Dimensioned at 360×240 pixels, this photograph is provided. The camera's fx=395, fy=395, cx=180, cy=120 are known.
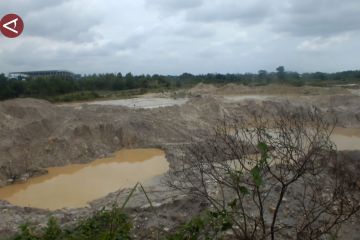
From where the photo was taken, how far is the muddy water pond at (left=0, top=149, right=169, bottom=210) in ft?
34.6

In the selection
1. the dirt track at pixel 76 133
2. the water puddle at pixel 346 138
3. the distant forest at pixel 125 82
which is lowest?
the water puddle at pixel 346 138

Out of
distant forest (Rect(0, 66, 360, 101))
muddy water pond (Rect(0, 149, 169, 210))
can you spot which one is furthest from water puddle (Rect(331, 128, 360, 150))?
distant forest (Rect(0, 66, 360, 101))

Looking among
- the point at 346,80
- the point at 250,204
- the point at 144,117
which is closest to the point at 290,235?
the point at 250,204

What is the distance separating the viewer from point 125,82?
4922 cm

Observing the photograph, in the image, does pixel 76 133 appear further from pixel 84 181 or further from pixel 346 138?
pixel 346 138

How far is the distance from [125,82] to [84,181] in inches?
1494

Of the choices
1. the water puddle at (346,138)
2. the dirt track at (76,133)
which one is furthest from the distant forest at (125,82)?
the water puddle at (346,138)

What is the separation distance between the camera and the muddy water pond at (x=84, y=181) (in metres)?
10.5

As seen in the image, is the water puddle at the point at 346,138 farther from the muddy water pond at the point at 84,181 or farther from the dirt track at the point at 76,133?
the muddy water pond at the point at 84,181

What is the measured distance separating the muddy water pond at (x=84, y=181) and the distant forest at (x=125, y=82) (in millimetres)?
26018

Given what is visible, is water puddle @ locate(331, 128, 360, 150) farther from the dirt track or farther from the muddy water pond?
the muddy water pond

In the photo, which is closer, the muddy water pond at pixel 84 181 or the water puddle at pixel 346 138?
the muddy water pond at pixel 84 181

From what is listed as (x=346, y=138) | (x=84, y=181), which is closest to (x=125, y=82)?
(x=346, y=138)

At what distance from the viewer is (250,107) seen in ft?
80.9
